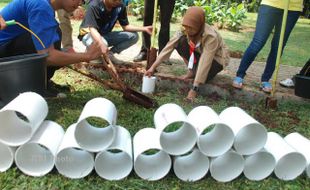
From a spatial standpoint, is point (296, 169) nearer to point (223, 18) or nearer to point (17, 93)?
point (17, 93)

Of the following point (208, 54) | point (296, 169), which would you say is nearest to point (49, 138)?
point (296, 169)

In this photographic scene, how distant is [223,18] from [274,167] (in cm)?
855

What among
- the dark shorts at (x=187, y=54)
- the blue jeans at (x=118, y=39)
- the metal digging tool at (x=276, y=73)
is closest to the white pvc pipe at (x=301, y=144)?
the metal digging tool at (x=276, y=73)

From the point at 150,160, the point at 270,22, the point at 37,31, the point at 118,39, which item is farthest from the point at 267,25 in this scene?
the point at 37,31

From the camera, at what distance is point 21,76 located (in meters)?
2.86

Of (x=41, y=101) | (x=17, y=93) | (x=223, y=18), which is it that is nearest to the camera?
(x=41, y=101)

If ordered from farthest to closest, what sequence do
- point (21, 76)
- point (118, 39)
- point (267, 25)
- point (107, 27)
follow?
1. point (118, 39)
2. point (107, 27)
3. point (267, 25)
4. point (21, 76)

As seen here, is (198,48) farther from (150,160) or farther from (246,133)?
(150,160)

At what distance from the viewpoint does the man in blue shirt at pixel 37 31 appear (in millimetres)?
3162

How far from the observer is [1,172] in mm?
2523

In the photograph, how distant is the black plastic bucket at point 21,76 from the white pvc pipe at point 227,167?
1.43 m

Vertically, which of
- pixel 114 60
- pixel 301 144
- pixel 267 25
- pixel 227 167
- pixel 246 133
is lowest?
pixel 114 60

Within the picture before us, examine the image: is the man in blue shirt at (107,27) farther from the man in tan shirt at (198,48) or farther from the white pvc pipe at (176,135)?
the white pvc pipe at (176,135)

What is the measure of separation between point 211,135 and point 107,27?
2563 mm
